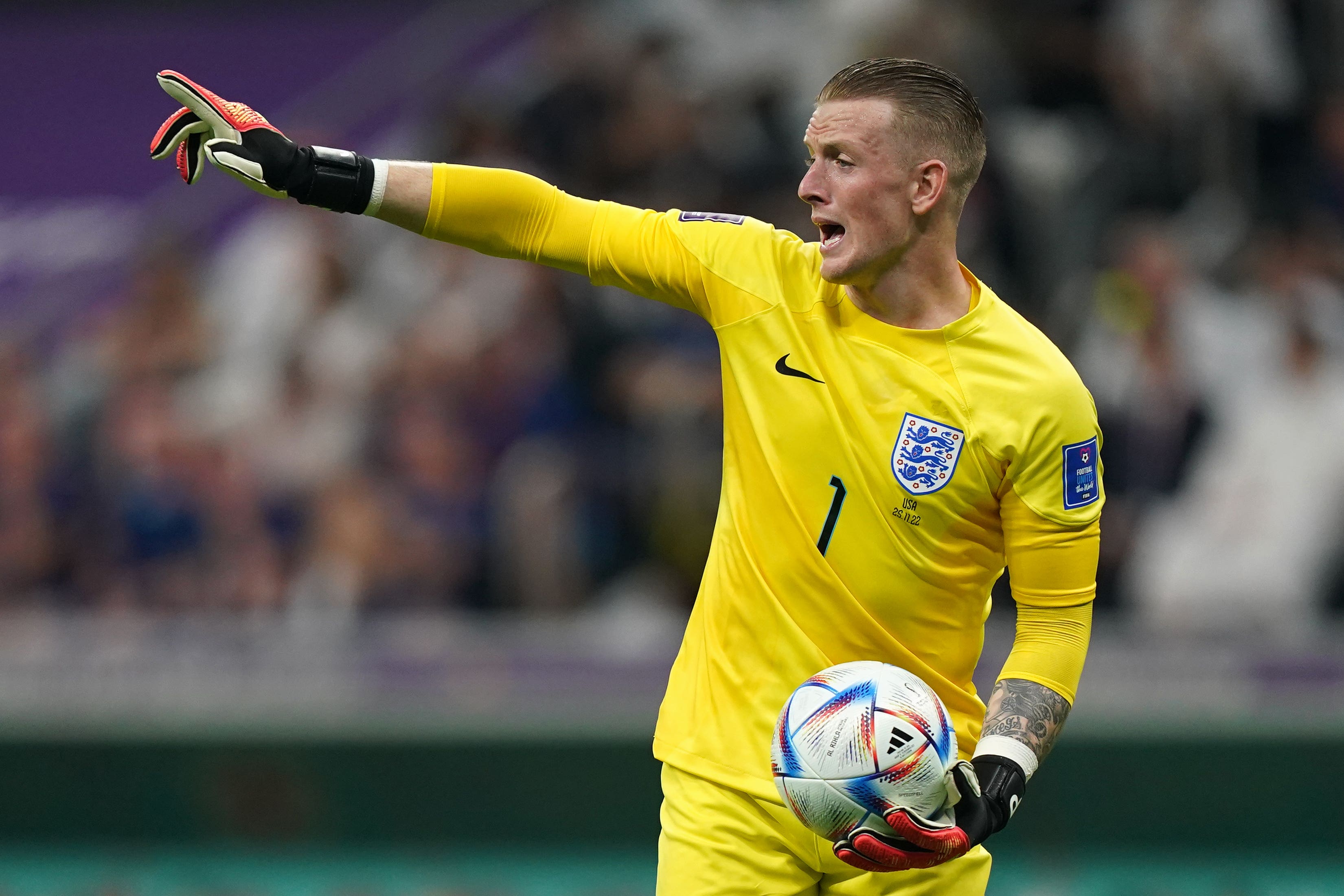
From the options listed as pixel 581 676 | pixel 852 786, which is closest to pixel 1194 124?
pixel 581 676

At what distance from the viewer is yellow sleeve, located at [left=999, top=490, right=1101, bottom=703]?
407cm

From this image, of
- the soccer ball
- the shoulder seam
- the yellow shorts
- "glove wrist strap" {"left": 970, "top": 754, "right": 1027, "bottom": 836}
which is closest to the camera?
the soccer ball

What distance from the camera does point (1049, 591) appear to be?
411cm

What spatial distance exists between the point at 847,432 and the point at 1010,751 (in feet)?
2.60

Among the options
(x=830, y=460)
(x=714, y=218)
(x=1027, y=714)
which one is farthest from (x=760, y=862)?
(x=714, y=218)

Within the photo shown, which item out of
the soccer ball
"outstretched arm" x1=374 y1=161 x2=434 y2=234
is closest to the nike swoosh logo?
the soccer ball

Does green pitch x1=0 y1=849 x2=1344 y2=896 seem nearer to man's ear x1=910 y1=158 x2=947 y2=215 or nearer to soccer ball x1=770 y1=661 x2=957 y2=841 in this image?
soccer ball x1=770 y1=661 x2=957 y2=841

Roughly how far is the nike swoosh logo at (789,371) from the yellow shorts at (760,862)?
95 centimetres

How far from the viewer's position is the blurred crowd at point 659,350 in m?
8.65

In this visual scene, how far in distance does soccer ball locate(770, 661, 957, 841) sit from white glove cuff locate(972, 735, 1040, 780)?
0.17 m

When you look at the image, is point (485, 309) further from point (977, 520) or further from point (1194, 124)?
point (977, 520)

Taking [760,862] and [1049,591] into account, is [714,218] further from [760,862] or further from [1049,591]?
[760,862]

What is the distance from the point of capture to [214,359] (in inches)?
414

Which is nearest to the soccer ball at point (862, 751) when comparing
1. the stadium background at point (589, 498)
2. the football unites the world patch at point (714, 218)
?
the football unites the world patch at point (714, 218)
